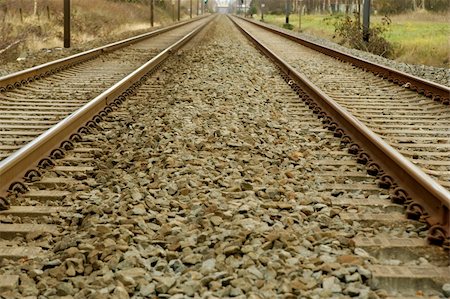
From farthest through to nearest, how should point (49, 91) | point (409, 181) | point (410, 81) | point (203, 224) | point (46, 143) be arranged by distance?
point (410, 81), point (49, 91), point (46, 143), point (409, 181), point (203, 224)

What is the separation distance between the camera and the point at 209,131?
577 cm

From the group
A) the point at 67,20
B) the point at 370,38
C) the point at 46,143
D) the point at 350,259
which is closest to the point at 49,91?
the point at 46,143

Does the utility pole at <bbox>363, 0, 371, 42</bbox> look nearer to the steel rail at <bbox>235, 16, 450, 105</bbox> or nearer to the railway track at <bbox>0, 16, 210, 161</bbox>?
the steel rail at <bbox>235, 16, 450, 105</bbox>

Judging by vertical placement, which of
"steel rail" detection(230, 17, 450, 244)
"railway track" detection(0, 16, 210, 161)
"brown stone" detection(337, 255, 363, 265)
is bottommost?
"brown stone" detection(337, 255, 363, 265)

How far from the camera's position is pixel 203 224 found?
3.40 m

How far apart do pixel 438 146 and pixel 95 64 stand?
873 centimetres

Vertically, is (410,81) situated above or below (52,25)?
below

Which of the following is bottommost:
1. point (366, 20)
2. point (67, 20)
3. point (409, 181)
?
point (409, 181)

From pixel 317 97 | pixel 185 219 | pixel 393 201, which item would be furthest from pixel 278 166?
pixel 317 97

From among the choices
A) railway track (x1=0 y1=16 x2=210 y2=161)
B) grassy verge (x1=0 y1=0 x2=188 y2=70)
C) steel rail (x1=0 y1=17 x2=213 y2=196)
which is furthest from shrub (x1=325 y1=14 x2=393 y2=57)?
steel rail (x1=0 y1=17 x2=213 y2=196)

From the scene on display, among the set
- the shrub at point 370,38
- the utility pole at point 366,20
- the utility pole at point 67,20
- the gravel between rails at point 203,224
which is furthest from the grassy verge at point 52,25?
the gravel between rails at point 203,224

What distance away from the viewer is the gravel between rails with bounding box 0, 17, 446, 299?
2.73 meters

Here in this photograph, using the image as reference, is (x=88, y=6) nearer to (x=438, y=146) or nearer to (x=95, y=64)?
(x=95, y=64)

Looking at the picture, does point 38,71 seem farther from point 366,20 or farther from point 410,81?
point 366,20
